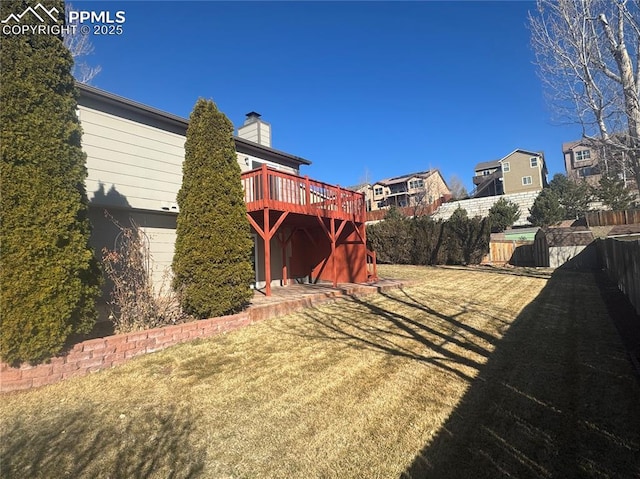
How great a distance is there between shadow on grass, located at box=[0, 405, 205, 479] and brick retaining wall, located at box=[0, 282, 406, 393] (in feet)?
2.81

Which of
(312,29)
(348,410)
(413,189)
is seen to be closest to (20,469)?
(348,410)

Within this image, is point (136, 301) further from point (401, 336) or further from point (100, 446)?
point (401, 336)

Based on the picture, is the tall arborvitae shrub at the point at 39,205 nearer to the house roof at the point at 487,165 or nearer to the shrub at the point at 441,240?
the shrub at the point at 441,240

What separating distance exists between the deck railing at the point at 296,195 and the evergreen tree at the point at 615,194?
95.0ft

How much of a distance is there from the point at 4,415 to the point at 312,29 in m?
12.4

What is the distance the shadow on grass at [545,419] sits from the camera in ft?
7.73

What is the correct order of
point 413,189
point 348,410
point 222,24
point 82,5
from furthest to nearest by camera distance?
point 413,189 → point 222,24 → point 82,5 → point 348,410

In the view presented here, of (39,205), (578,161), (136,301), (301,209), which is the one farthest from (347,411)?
(578,161)

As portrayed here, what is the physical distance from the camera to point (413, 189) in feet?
178

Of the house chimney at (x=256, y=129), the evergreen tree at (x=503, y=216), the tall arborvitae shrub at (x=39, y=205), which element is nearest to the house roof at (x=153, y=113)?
the house chimney at (x=256, y=129)

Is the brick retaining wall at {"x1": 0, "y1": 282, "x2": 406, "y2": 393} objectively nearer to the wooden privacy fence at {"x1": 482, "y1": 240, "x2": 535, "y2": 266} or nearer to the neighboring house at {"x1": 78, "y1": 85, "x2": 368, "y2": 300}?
the neighboring house at {"x1": 78, "y1": 85, "x2": 368, "y2": 300}

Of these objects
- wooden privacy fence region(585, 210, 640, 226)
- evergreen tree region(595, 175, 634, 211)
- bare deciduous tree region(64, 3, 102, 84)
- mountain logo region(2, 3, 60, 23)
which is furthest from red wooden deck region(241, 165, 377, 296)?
evergreen tree region(595, 175, 634, 211)

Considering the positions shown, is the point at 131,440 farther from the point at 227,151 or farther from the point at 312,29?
the point at 312,29

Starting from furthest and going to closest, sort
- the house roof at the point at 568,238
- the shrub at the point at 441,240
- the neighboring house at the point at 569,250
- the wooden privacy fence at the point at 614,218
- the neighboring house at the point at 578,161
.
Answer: the neighboring house at the point at 578,161
the wooden privacy fence at the point at 614,218
the shrub at the point at 441,240
the house roof at the point at 568,238
the neighboring house at the point at 569,250
